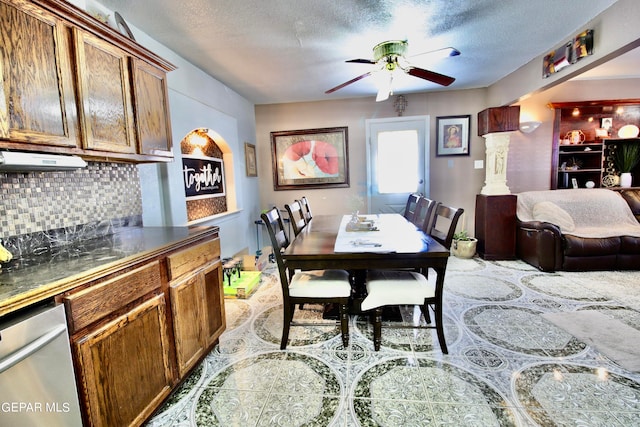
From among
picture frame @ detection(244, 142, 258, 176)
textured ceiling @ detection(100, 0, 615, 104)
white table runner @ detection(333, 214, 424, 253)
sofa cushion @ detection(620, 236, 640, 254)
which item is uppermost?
textured ceiling @ detection(100, 0, 615, 104)

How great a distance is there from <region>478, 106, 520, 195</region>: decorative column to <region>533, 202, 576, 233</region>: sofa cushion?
0.43 meters

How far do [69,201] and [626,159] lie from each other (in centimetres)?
656

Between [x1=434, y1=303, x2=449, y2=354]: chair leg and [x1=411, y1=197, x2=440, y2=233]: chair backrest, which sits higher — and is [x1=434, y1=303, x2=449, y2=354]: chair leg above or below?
below

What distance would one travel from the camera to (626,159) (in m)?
4.24

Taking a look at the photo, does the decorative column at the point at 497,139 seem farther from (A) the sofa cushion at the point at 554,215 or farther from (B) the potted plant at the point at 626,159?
(B) the potted plant at the point at 626,159

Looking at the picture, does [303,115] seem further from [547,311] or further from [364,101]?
[547,311]

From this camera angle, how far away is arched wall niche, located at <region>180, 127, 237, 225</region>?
3.05 metres

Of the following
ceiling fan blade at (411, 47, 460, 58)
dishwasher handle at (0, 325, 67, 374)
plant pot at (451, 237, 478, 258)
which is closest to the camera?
dishwasher handle at (0, 325, 67, 374)

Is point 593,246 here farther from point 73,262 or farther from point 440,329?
point 73,262

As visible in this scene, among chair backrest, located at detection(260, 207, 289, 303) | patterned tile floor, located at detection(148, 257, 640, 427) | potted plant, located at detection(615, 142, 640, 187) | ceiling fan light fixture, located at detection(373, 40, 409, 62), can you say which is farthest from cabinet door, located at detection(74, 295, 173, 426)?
potted plant, located at detection(615, 142, 640, 187)

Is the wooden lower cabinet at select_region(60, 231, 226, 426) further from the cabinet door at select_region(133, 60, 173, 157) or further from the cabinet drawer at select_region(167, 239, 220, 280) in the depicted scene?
the cabinet door at select_region(133, 60, 173, 157)

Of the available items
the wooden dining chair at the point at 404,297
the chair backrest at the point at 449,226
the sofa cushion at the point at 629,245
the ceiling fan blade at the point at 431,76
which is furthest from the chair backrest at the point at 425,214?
the sofa cushion at the point at 629,245

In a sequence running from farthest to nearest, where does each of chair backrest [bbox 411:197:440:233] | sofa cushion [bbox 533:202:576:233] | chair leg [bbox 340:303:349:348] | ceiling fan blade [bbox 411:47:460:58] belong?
sofa cushion [bbox 533:202:576:233] < chair backrest [bbox 411:197:440:233] < ceiling fan blade [bbox 411:47:460:58] < chair leg [bbox 340:303:349:348]

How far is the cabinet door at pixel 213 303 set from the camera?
1.89 m
